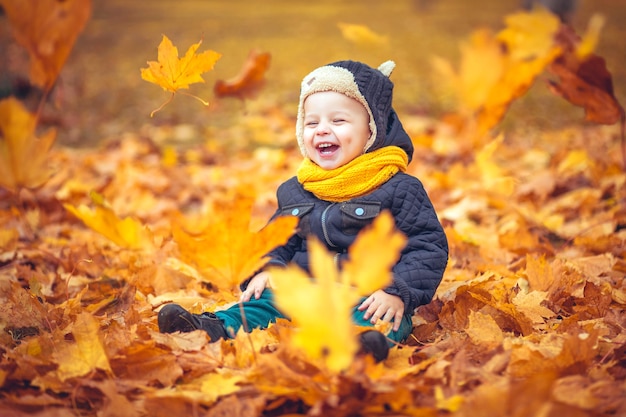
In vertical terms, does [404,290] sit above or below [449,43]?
below

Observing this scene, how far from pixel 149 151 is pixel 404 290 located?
3673mm

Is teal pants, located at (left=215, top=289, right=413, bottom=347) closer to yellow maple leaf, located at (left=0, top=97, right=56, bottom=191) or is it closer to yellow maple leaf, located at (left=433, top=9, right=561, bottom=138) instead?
yellow maple leaf, located at (left=0, top=97, right=56, bottom=191)

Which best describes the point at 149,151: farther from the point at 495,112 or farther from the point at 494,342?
the point at 494,342

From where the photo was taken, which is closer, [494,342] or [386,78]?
[494,342]

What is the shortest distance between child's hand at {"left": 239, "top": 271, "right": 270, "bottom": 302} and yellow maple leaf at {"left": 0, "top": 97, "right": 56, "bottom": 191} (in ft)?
2.46

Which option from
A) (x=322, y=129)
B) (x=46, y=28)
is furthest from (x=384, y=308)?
(x=46, y=28)

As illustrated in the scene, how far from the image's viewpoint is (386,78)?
5.98 feet

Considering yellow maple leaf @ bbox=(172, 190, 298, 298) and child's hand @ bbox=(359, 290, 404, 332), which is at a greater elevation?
yellow maple leaf @ bbox=(172, 190, 298, 298)

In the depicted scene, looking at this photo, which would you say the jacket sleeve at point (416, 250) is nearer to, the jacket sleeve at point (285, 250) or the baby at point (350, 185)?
the baby at point (350, 185)

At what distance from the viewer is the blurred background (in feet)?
19.5

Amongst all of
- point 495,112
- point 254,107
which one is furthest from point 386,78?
point 254,107

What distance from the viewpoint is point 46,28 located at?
1720 millimetres

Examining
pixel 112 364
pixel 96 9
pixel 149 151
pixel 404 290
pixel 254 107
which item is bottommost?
pixel 112 364

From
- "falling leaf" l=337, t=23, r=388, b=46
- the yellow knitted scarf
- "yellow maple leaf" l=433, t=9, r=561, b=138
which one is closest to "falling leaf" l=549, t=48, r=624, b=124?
"yellow maple leaf" l=433, t=9, r=561, b=138
